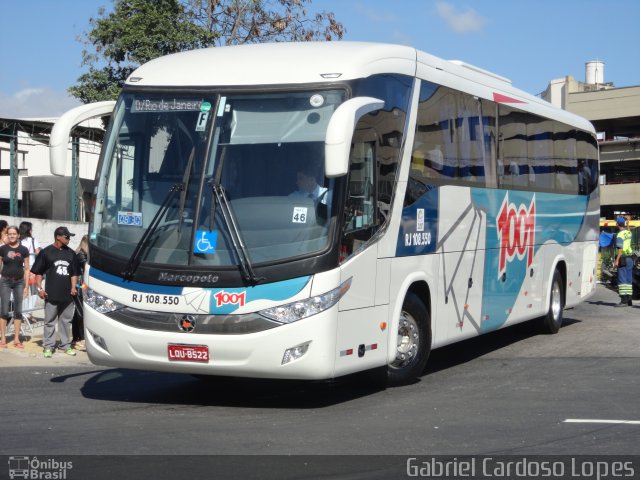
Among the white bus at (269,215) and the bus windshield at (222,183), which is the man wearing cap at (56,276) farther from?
the bus windshield at (222,183)

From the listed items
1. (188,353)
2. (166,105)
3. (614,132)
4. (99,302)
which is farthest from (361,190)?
(614,132)

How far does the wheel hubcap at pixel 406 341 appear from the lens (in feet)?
35.7

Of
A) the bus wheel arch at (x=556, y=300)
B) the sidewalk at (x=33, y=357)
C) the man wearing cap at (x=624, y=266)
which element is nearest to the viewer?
the sidewalk at (x=33, y=357)

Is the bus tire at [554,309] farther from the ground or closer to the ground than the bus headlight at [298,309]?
closer to the ground

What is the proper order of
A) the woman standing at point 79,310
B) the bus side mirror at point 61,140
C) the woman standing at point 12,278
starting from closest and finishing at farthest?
the bus side mirror at point 61,140, the woman standing at point 79,310, the woman standing at point 12,278

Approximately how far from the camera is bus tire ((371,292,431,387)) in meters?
10.9

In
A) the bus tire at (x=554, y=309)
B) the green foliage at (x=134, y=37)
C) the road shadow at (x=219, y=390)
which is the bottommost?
the road shadow at (x=219, y=390)

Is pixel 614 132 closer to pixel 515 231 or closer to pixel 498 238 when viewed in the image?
pixel 515 231

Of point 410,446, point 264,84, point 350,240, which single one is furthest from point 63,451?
point 264,84

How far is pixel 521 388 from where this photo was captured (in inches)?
434

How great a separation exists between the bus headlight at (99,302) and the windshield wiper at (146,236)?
12.7 inches

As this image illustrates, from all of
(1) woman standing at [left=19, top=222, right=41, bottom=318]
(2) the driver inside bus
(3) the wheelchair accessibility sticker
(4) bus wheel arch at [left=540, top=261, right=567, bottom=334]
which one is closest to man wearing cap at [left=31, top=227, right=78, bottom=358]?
(1) woman standing at [left=19, top=222, right=41, bottom=318]

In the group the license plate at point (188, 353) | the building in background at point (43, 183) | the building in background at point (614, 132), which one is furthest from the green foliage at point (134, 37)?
the building in background at point (614, 132)

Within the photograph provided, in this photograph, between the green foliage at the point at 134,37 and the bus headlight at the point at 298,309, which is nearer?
the bus headlight at the point at 298,309
